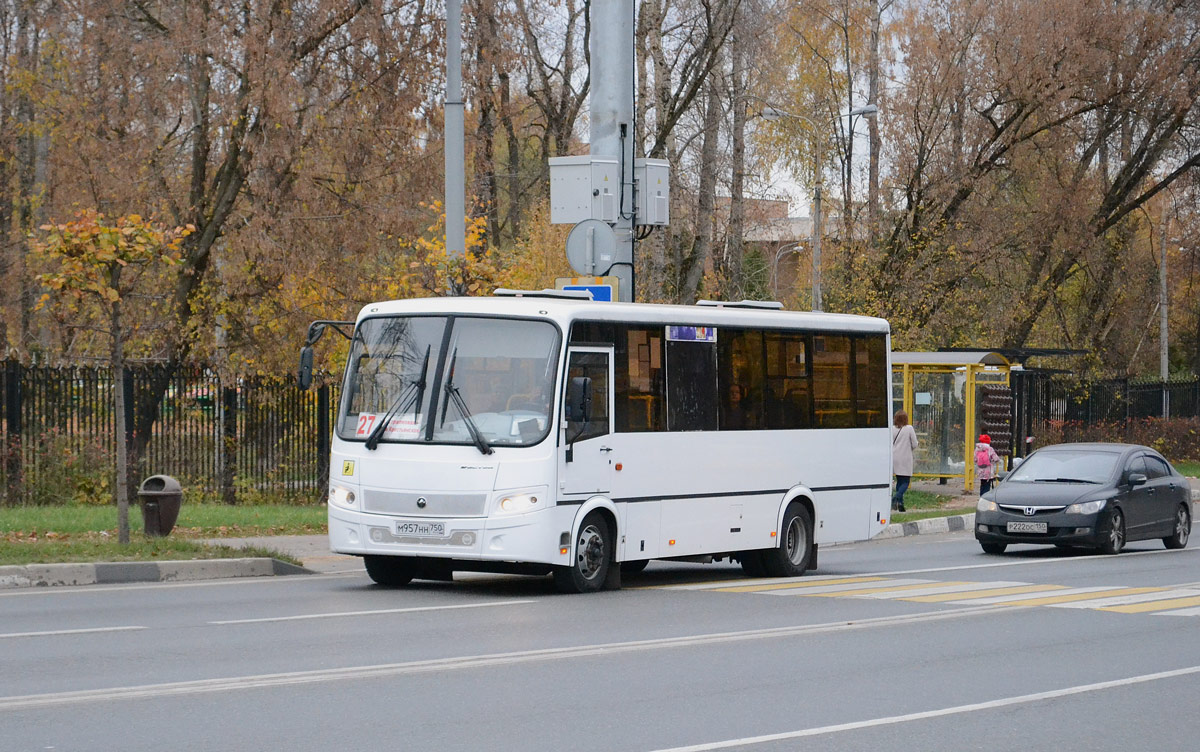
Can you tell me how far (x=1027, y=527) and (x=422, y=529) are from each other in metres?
9.70

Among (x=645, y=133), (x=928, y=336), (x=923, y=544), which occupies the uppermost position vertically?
(x=645, y=133)

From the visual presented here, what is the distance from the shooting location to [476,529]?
14344 millimetres

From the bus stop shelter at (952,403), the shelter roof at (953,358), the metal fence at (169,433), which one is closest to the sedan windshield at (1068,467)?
the shelter roof at (953,358)

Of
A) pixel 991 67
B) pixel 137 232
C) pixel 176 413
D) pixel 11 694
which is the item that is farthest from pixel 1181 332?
pixel 11 694

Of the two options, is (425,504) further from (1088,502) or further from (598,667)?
(1088,502)

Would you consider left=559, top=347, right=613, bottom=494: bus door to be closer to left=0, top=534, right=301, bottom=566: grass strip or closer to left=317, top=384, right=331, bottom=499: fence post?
left=0, top=534, right=301, bottom=566: grass strip

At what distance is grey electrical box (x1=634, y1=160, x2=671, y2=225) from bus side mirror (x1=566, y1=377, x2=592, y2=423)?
7.06 meters

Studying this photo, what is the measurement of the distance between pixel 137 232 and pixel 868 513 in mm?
8900

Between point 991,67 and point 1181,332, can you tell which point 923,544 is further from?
point 1181,332

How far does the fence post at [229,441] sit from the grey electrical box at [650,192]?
28.4 feet

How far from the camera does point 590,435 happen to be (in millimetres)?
15047

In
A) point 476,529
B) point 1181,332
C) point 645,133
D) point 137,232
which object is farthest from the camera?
point 1181,332

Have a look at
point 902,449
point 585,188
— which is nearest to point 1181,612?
point 585,188

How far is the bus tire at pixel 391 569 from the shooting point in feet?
51.1
